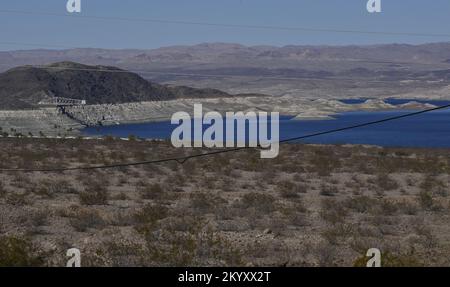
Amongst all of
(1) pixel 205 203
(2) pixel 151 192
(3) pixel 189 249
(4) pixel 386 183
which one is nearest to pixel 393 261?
(3) pixel 189 249

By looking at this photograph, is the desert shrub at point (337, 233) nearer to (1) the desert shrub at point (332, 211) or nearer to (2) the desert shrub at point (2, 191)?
(1) the desert shrub at point (332, 211)

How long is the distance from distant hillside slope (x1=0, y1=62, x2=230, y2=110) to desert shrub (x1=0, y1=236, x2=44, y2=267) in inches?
4491

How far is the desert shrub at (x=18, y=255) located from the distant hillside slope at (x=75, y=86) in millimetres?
114077

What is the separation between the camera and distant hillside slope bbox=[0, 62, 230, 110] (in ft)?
432

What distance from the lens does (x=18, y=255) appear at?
11.2 metres

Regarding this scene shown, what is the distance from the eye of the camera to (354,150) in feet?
139

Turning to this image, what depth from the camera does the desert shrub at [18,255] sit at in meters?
10.9

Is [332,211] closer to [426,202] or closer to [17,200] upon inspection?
[426,202]

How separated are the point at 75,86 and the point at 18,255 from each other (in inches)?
5234

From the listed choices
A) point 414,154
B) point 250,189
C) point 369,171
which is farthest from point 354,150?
point 250,189

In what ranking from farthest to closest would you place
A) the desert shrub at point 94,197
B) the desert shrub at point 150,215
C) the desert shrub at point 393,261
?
the desert shrub at point 94,197 < the desert shrub at point 150,215 < the desert shrub at point 393,261
